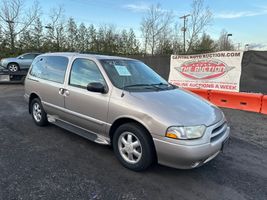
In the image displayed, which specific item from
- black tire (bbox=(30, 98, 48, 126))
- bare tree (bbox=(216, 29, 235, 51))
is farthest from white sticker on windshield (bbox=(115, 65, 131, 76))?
bare tree (bbox=(216, 29, 235, 51))

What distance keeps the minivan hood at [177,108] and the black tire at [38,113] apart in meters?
2.75

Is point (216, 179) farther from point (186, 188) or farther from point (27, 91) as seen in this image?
point (27, 91)

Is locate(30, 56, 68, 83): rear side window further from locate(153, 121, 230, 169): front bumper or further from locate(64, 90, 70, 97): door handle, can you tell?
locate(153, 121, 230, 169): front bumper

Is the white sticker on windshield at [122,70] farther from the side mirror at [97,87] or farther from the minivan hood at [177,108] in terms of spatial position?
the minivan hood at [177,108]

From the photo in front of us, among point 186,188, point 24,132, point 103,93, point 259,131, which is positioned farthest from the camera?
point 259,131

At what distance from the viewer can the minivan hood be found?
10.3ft

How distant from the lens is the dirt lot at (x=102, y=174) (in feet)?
9.71

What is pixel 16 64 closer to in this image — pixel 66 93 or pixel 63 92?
pixel 63 92

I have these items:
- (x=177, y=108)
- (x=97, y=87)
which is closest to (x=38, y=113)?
(x=97, y=87)

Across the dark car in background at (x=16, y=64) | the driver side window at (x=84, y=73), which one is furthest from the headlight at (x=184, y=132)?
the dark car in background at (x=16, y=64)

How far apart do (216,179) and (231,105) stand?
5232 mm

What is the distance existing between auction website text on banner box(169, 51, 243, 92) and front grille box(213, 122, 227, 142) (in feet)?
17.1

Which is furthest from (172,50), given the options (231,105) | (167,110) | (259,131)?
(167,110)

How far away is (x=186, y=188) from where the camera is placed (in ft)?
10.2
